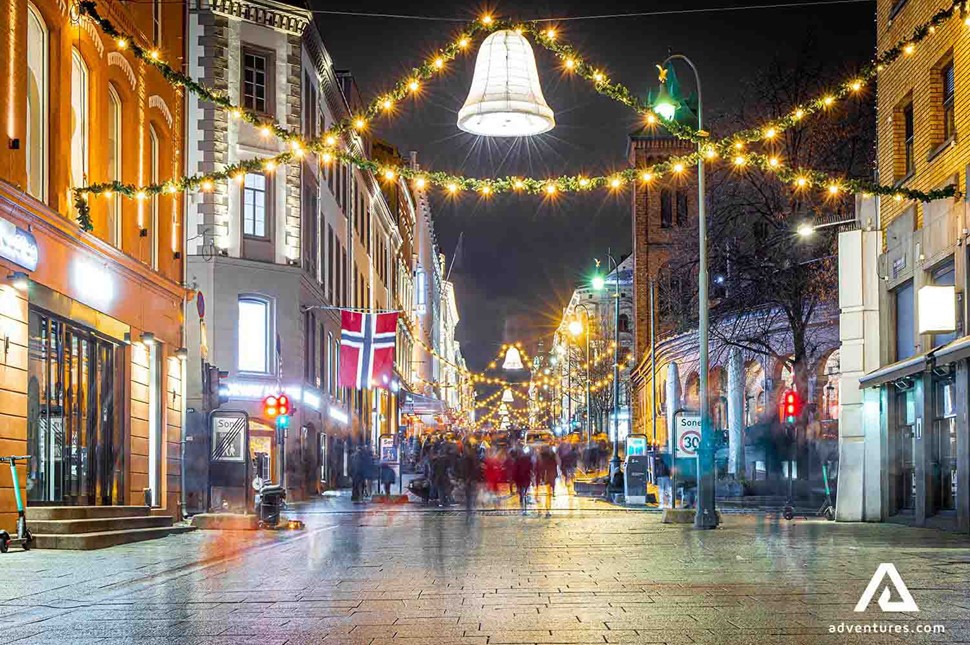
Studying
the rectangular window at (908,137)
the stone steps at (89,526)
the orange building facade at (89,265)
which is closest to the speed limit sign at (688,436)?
the rectangular window at (908,137)

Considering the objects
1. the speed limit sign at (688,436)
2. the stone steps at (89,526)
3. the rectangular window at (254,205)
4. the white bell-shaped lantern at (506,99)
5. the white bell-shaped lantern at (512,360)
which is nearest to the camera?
the white bell-shaped lantern at (506,99)

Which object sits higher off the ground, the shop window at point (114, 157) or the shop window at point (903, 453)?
the shop window at point (114, 157)

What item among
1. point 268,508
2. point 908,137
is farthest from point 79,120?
point 908,137

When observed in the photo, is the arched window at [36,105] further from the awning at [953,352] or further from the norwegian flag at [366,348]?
the norwegian flag at [366,348]

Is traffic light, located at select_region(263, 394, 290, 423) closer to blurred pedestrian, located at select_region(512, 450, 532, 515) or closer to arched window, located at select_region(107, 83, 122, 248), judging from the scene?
blurred pedestrian, located at select_region(512, 450, 532, 515)

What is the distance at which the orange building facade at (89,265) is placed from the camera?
64.6ft

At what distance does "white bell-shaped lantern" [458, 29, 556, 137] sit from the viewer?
1310 cm

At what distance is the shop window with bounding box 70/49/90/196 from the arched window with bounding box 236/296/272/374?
19910 mm

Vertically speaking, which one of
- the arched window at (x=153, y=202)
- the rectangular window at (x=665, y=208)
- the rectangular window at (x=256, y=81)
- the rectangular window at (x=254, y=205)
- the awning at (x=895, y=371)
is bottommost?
the awning at (x=895, y=371)

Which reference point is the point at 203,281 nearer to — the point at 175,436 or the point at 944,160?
the point at 175,436

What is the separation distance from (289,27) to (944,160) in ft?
82.7

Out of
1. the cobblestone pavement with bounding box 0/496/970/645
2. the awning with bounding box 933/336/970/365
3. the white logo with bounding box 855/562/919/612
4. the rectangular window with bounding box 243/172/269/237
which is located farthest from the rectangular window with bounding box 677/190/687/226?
the white logo with bounding box 855/562/919/612
